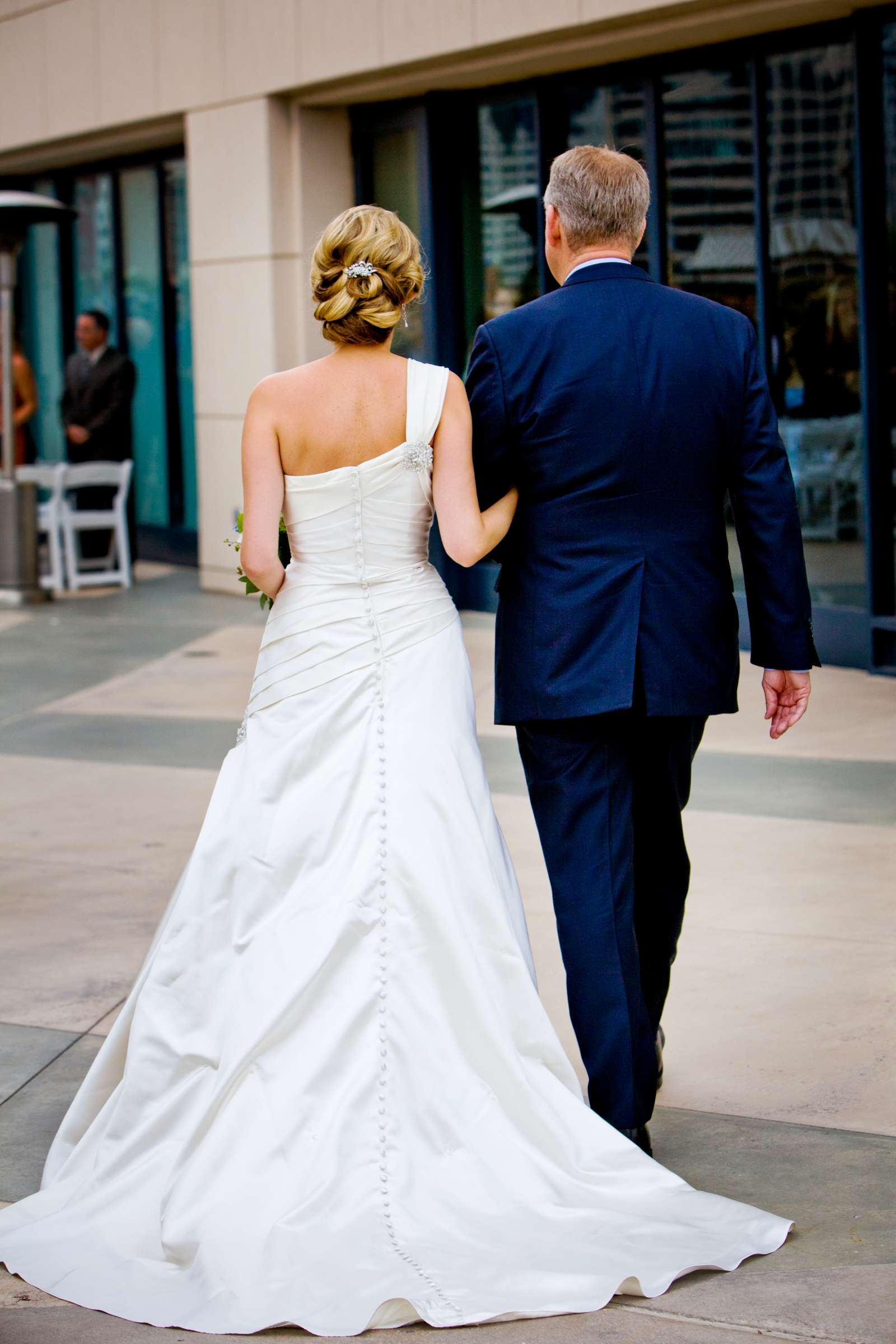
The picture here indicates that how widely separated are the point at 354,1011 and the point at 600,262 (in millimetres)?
1491

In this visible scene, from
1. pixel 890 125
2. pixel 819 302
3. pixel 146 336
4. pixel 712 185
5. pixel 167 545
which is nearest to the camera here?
pixel 890 125

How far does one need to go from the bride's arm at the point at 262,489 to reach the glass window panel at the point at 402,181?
818cm

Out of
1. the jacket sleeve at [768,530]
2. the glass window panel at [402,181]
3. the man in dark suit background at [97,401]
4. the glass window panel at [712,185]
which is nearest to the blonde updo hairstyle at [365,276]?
the jacket sleeve at [768,530]

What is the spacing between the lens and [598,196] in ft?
10.7

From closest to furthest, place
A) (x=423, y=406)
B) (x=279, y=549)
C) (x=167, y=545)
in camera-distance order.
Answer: (x=423, y=406) → (x=279, y=549) → (x=167, y=545)

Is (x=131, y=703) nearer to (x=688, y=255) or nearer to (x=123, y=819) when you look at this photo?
(x=123, y=819)

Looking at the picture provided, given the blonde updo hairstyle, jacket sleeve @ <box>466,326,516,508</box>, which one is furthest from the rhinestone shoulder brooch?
the blonde updo hairstyle

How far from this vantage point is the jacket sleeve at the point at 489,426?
3.26 m

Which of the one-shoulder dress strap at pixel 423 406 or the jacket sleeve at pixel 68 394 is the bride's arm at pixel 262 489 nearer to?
the one-shoulder dress strap at pixel 423 406

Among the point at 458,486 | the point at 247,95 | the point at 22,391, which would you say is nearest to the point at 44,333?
the point at 22,391

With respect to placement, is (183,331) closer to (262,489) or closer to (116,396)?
(116,396)

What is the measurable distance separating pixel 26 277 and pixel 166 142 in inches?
149

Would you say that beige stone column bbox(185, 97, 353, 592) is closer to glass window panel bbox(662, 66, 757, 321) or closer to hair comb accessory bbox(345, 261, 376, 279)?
glass window panel bbox(662, 66, 757, 321)

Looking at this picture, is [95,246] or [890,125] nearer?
[890,125]
